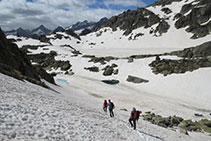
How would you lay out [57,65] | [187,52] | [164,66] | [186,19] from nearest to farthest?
1. [164,66]
2. [187,52]
3. [57,65]
4. [186,19]

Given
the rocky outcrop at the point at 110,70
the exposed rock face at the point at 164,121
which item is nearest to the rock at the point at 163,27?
the rocky outcrop at the point at 110,70

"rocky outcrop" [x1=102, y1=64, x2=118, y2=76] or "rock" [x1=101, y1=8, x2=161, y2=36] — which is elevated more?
"rock" [x1=101, y1=8, x2=161, y2=36]

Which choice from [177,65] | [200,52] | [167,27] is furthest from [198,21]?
[177,65]

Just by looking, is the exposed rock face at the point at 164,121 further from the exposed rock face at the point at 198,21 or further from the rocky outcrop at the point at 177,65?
the exposed rock face at the point at 198,21

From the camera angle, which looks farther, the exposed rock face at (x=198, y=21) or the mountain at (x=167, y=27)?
the mountain at (x=167, y=27)

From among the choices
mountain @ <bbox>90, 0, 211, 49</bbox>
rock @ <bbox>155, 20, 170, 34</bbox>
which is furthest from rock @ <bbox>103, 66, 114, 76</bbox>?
rock @ <bbox>155, 20, 170, 34</bbox>

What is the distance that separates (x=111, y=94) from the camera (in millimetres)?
38375

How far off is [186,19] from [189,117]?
12677cm

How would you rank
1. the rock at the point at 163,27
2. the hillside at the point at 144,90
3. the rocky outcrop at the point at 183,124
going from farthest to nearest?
the rock at the point at 163,27, the rocky outcrop at the point at 183,124, the hillside at the point at 144,90

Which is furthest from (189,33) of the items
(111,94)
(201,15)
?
(111,94)

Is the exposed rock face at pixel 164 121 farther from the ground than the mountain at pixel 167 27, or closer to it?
closer to it

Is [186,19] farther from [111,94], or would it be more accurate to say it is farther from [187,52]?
[111,94]

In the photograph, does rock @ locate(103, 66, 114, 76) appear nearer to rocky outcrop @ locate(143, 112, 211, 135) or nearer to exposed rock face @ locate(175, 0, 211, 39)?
rocky outcrop @ locate(143, 112, 211, 135)

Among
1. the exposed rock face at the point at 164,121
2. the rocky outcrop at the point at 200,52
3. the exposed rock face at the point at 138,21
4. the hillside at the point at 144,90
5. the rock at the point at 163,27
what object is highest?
the exposed rock face at the point at 138,21
